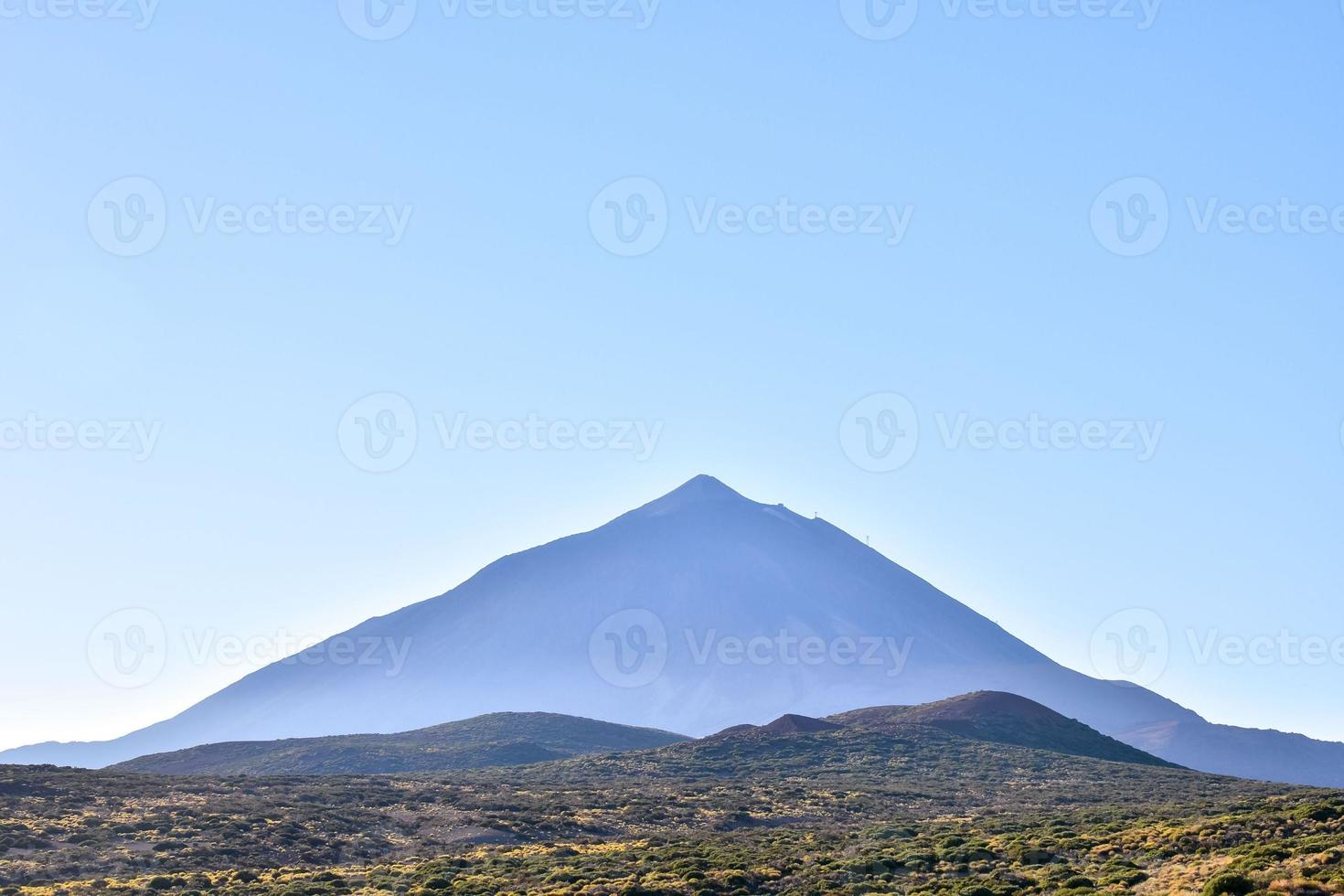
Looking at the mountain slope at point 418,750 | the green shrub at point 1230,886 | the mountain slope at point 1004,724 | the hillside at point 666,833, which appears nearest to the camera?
the green shrub at point 1230,886

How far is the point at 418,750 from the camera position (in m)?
124

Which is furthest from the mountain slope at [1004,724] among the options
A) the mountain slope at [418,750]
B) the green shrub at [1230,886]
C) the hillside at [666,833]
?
the green shrub at [1230,886]

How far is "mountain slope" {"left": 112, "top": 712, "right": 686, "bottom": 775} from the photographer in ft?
374

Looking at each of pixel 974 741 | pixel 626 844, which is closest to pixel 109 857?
pixel 626 844

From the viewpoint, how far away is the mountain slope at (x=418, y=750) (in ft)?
374

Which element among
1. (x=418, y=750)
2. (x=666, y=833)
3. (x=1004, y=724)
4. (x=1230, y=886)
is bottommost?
(x=666, y=833)

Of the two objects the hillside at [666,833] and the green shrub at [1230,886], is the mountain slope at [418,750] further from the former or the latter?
the green shrub at [1230,886]

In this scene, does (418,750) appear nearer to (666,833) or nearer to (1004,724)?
(1004,724)

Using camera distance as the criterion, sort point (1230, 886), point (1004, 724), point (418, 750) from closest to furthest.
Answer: point (1230, 886) < point (1004, 724) < point (418, 750)

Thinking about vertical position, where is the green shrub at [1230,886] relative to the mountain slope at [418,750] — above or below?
below

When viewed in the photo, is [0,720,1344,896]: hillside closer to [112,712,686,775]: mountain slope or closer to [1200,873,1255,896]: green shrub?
[1200,873,1255,896]: green shrub

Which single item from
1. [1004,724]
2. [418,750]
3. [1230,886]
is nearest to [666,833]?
[1230,886]

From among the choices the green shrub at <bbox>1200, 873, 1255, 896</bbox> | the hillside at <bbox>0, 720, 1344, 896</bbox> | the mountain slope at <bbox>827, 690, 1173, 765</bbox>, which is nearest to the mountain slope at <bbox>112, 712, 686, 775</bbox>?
the hillside at <bbox>0, 720, 1344, 896</bbox>

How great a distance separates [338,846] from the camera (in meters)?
54.7
